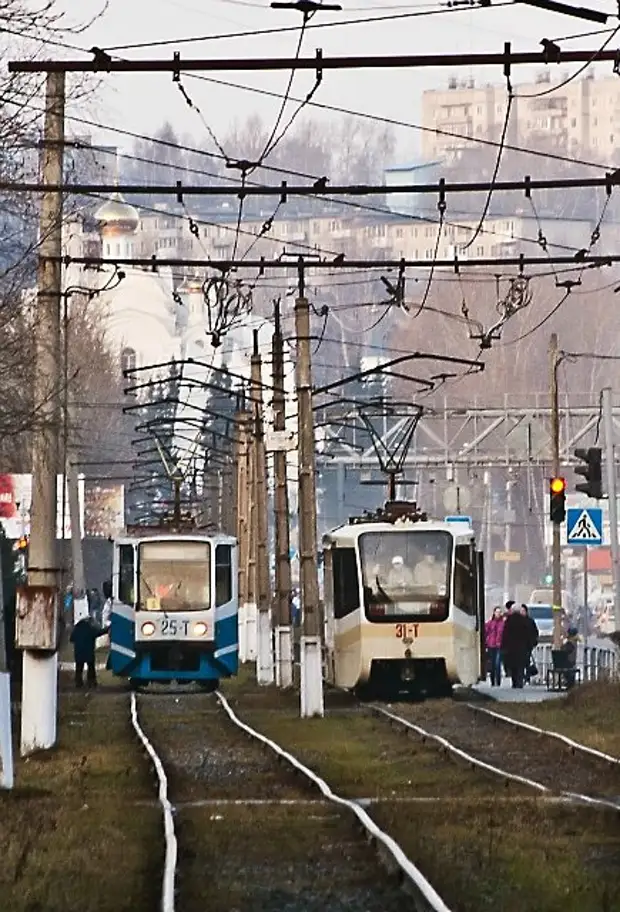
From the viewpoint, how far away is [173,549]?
4103 cm

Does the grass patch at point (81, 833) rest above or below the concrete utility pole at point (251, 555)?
below

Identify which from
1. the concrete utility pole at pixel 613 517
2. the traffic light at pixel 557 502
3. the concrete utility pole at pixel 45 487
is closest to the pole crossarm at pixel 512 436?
the concrete utility pole at pixel 613 517

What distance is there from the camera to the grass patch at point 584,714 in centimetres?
2638

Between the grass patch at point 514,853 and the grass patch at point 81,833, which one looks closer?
the grass patch at point 514,853

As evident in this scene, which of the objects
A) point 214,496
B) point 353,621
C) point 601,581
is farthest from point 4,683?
point 601,581

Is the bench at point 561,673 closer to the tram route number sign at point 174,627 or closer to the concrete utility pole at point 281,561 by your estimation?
the concrete utility pole at point 281,561

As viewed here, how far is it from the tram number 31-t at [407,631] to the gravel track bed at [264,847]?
38.7 feet

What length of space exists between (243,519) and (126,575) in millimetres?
12421

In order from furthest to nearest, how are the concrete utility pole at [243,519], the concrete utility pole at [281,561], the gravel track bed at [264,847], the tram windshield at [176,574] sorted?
the concrete utility pole at [243,519] → the tram windshield at [176,574] → the concrete utility pole at [281,561] → the gravel track bed at [264,847]

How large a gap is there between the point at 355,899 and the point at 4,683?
8.25 meters

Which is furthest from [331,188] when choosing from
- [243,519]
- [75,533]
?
[75,533]

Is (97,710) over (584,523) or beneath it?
beneath

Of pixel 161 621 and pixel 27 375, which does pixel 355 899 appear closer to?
pixel 27 375

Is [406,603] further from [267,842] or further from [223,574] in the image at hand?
[267,842]
